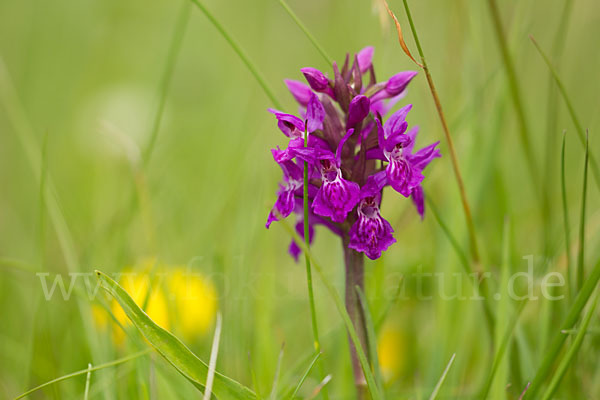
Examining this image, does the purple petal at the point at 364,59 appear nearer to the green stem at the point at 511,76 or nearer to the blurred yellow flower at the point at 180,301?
the green stem at the point at 511,76

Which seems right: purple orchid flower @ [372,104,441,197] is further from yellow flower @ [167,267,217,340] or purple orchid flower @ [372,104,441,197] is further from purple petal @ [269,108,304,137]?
yellow flower @ [167,267,217,340]

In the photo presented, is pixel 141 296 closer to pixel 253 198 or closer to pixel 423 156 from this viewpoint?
pixel 253 198

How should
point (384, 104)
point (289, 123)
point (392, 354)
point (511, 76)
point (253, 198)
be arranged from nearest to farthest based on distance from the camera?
point (289, 123), point (384, 104), point (511, 76), point (392, 354), point (253, 198)

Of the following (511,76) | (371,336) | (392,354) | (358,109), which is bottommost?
(392,354)

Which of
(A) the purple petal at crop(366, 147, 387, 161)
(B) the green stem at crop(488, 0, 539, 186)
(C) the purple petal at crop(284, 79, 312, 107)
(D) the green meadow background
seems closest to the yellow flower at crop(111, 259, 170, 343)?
(D) the green meadow background

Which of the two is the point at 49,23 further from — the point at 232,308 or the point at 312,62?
the point at 232,308

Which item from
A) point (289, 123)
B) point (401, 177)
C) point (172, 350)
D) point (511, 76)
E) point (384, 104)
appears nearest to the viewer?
point (172, 350)

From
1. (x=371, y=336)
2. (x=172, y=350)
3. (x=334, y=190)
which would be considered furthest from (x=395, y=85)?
(x=172, y=350)
